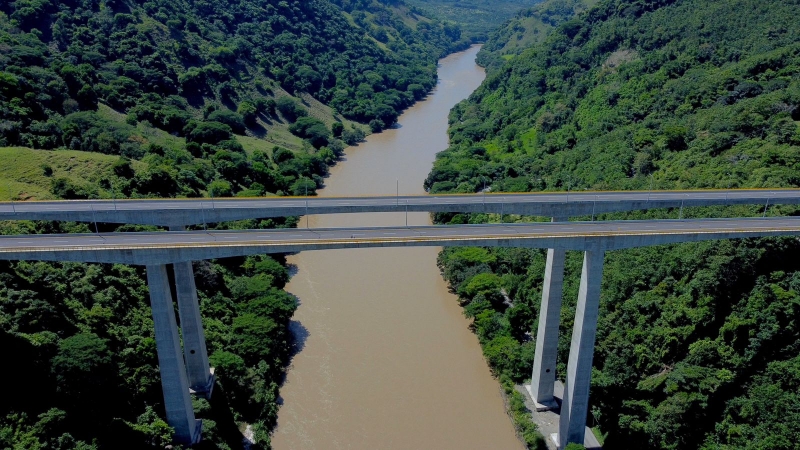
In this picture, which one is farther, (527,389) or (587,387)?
(527,389)

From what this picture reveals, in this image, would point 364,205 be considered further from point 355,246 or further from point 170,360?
point 170,360

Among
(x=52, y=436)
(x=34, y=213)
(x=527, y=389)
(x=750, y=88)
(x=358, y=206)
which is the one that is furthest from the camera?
(x=750, y=88)

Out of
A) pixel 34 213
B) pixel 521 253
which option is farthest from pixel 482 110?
pixel 34 213

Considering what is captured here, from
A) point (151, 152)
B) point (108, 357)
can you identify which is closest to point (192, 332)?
point (108, 357)

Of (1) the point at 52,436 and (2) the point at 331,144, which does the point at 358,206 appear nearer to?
(1) the point at 52,436

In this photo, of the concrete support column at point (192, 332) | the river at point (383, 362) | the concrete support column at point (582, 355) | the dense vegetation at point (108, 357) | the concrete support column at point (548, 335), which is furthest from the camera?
the river at point (383, 362)

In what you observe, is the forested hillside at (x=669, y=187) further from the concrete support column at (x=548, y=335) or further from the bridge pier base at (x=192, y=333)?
the bridge pier base at (x=192, y=333)

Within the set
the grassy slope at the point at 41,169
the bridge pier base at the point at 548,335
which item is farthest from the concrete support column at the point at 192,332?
the bridge pier base at the point at 548,335
